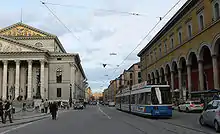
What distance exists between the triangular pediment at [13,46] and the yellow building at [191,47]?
36.3m

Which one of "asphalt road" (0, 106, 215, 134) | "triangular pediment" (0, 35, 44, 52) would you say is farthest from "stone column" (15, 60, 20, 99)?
"asphalt road" (0, 106, 215, 134)

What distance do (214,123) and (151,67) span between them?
55869 millimetres

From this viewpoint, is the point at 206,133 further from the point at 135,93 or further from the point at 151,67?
the point at 151,67

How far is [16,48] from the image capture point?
263 ft

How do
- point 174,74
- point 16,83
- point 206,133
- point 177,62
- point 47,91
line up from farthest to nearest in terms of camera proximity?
point 47,91 < point 16,83 < point 174,74 < point 177,62 < point 206,133

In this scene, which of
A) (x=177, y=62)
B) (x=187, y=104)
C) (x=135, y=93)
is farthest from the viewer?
(x=177, y=62)

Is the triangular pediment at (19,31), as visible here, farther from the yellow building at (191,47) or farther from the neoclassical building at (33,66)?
the yellow building at (191,47)

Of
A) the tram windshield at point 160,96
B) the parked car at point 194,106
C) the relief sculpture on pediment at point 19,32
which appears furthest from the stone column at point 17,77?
the tram windshield at point 160,96

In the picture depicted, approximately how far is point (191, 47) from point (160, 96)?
22101 mm

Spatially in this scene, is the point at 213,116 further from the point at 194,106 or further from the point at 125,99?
the point at 125,99

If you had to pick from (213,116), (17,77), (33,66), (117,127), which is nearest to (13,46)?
(17,77)

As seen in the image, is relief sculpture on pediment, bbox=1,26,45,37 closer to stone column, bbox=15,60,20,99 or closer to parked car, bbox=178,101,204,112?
stone column, bbox=15,60,20,99

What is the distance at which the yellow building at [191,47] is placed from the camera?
36.2 metres

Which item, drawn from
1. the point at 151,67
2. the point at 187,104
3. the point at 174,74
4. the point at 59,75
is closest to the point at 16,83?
the point at 59,75
